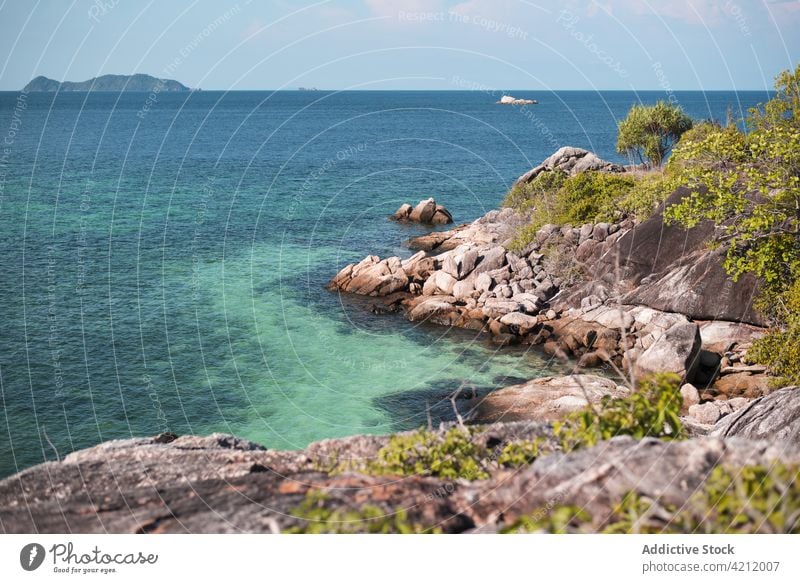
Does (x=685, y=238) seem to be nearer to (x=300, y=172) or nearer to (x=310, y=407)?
(x=310, y=407)

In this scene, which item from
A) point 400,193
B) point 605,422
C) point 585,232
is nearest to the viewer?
point 605,422

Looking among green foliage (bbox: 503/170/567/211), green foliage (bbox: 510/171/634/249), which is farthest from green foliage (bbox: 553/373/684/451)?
green foliage (bbox: 503/170/567/211)

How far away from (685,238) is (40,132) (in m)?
150

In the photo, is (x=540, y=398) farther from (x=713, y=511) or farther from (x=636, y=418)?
(x=713, y=511)

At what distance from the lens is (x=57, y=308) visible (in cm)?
4003

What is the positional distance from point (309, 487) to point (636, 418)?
5052mm

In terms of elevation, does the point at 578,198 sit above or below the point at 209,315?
above

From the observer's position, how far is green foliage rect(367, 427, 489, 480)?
9.88 m

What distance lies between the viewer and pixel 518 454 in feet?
33.1

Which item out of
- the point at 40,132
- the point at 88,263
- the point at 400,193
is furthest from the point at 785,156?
the point at 40,132

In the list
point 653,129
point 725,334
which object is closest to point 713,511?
point 725,334

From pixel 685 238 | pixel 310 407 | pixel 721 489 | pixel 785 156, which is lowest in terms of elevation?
pixel 310 407

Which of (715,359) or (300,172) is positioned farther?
(300,172)

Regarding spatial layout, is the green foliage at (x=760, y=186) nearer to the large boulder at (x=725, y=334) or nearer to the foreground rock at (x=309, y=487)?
the large boulder at (x=725, y=334)
